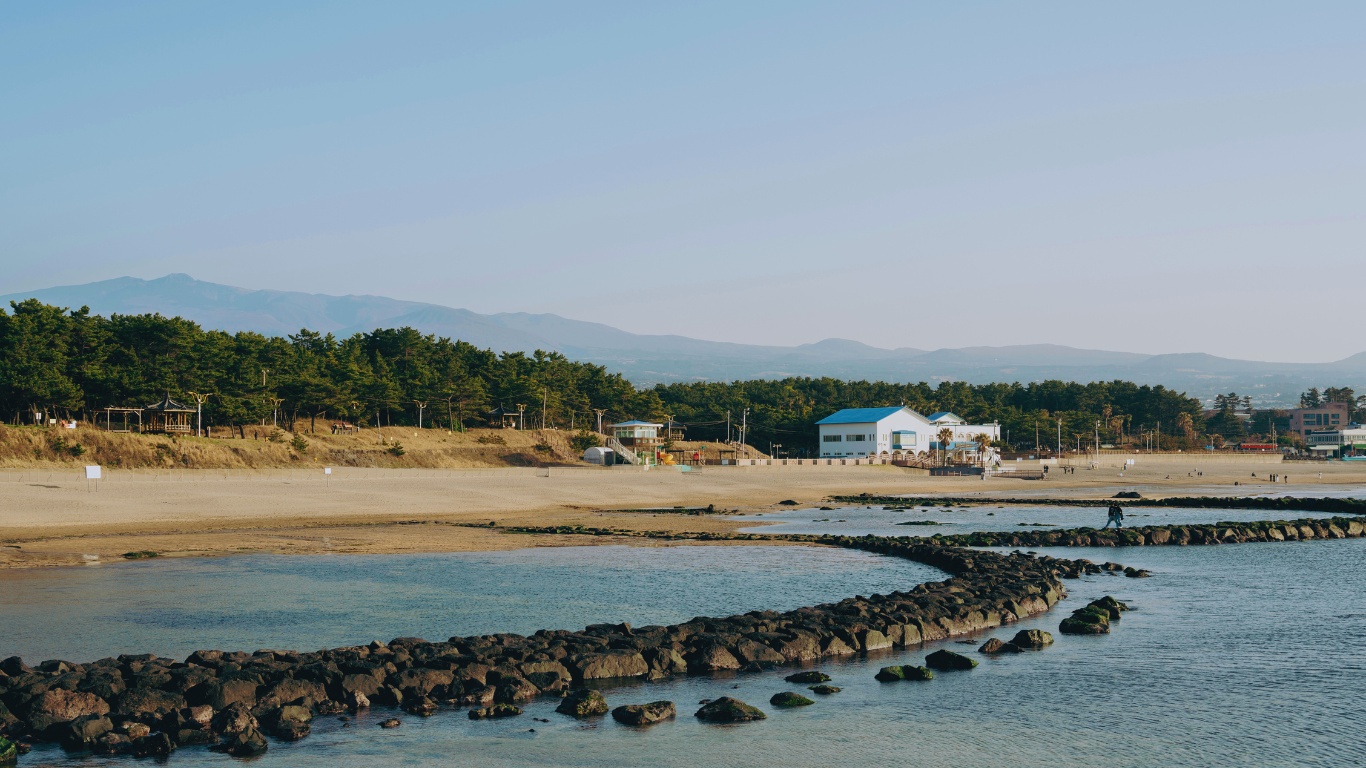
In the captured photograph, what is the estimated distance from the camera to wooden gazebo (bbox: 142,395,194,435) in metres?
73.4

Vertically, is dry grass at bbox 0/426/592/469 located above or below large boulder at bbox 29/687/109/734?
above

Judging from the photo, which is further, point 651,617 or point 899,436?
point 899,436

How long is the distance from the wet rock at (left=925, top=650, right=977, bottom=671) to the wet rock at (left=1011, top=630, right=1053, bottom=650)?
1976mm

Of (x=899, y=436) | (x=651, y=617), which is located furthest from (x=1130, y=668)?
(x=899, y=436)

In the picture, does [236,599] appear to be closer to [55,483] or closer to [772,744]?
[772,744]

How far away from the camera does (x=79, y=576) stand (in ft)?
89.9

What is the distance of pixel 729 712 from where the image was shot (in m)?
14.6

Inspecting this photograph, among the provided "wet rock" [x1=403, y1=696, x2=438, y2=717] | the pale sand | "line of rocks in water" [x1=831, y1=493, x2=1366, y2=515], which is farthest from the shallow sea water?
"wet rock" [x1=403, y1=696, x2=438, y2=717]

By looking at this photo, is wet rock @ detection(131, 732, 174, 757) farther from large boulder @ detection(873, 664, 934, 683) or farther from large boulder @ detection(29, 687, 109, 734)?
large boulder @ detection(873, 664, 934, 683)

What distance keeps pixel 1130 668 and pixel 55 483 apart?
4532 cm

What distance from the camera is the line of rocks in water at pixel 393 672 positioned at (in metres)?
13.7

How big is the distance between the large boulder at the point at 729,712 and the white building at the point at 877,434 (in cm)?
10891

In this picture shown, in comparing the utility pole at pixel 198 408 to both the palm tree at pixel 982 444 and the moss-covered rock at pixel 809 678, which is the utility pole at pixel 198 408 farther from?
the palm tree at pixel 982 444

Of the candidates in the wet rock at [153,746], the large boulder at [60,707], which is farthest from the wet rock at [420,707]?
the large boulder at [60,707]
